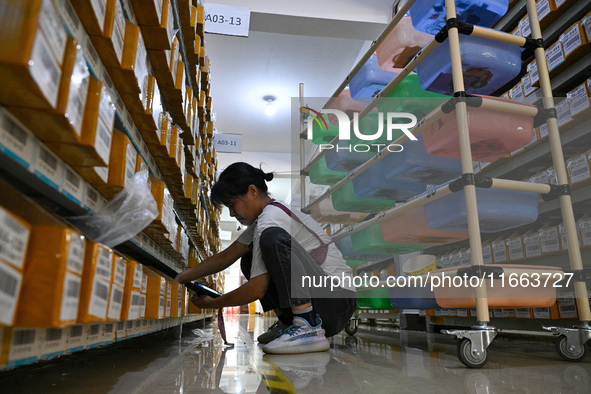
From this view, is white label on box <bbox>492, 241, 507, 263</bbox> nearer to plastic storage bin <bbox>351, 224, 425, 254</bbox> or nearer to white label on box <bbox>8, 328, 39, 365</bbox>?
plastic storage bin <bbox>351, 224, 425, 254</bbox>

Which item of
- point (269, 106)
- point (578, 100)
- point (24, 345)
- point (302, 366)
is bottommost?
point (302, 366)

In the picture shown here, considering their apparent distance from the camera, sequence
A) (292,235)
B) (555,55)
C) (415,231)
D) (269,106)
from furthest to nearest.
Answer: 1. (269,106)
2. (555,55)
3. (415,231)
4. (292,235)

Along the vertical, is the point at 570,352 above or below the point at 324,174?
below

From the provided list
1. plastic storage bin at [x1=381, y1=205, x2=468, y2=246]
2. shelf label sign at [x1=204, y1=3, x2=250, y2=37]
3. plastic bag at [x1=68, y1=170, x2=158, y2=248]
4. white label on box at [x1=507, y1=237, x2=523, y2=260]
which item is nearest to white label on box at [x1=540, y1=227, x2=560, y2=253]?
white label on box at [x1=507, y1=237, x2=523, y2=260]

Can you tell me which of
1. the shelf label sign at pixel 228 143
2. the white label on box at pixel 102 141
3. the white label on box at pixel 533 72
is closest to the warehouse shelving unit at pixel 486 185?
the white label on box at pixel 533 72

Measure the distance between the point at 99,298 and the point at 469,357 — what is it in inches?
43.4

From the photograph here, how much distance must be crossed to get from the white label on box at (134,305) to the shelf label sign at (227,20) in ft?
9.98

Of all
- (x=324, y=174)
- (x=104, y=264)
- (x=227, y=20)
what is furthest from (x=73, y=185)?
(x=227, y=20)

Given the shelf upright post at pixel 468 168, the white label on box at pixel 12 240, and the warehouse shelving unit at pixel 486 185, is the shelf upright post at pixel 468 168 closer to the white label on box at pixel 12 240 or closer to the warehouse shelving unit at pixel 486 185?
the warehouse shelving unit at pixel 486 185

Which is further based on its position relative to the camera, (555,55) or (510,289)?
(555,55)

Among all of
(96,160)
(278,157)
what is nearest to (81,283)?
(96,160)

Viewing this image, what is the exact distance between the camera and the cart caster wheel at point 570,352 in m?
1.43

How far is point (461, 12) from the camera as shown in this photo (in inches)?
82.8

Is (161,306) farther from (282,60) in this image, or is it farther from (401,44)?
(282,60)
